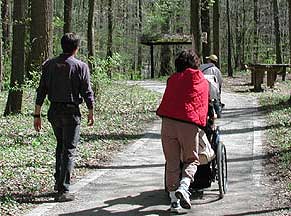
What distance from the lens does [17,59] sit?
16.9 metres

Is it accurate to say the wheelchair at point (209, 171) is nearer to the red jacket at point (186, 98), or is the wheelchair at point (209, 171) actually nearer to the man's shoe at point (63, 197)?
the red jacket at point (186, 98)

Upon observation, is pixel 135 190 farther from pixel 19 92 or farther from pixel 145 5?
pixel 145 5

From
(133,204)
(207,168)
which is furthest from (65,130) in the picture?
(207,168)

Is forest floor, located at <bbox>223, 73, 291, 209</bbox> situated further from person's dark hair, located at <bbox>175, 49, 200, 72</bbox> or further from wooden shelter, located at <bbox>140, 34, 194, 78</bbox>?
wooden shelter, located at <bbox>140, 34, 194, 78</bbox>

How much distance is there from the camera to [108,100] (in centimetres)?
2178

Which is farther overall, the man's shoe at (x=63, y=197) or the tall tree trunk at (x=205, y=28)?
the tall tree trunk at (x=205, y=28)

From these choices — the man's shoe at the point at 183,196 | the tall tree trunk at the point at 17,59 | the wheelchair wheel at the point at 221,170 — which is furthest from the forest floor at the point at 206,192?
the tall tree trunk at the point at 17,59

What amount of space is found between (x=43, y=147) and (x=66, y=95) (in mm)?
4165

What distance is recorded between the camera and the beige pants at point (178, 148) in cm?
638

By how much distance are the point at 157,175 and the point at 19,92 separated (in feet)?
31.1

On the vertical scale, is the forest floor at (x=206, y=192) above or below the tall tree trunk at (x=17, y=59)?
below

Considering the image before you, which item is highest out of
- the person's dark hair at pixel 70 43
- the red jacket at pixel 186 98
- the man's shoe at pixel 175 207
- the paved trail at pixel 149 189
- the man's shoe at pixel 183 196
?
the person's dark hair at pixel 70 43

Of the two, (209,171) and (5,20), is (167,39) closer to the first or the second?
(5,20)

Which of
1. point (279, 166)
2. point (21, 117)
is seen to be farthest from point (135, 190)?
point (21, 117)
